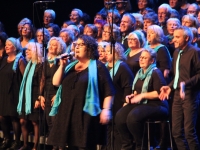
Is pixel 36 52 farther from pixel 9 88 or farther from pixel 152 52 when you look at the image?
pixel 152 52

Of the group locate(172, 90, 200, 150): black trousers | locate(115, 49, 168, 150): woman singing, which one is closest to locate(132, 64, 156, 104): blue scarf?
locate(115, 49, 168, 150): woman singing

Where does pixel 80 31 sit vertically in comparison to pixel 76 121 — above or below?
above

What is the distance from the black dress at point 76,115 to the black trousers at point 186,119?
107 cm

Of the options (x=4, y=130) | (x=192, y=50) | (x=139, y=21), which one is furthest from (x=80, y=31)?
(x=192, y=50)

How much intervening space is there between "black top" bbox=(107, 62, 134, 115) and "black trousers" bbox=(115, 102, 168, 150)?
31 centimetres

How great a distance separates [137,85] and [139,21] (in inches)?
75.6

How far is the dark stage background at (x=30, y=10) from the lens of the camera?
10.9 meters

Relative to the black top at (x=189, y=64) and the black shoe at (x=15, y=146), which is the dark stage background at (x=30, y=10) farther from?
the black top at (x=189, y=64)

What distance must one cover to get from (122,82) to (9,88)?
6.76 ft

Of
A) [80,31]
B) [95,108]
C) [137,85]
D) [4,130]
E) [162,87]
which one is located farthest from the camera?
[80,31]

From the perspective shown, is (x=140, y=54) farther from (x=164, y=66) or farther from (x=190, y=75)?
(x=190, y=75)

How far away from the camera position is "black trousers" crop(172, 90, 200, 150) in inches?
246

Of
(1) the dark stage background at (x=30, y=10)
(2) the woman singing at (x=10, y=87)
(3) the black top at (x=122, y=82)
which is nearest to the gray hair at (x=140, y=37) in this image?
(3) the black top at (x=122, y=82)

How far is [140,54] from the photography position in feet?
23.2
